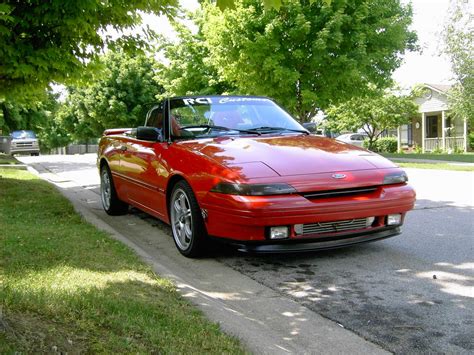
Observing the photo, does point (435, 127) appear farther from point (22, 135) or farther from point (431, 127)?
point (22, 135)

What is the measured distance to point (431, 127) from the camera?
130 feet

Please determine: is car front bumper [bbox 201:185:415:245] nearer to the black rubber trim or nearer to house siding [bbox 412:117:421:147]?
the black rubber trim

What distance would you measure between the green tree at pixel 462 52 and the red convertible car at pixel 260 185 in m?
23.8

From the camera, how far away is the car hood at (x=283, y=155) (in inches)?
179

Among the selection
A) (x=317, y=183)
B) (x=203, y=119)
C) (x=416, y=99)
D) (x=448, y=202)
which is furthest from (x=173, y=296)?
(x=416, y=99)

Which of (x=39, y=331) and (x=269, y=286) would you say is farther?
(x=269, y=286)

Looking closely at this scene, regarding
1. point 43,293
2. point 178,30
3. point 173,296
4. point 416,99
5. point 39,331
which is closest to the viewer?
point 39,331

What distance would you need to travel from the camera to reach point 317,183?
14.4 feet

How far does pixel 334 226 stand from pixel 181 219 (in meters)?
1.57

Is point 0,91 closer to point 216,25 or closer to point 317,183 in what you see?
point 317,183

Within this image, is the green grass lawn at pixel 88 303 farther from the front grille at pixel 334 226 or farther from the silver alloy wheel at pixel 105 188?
the silver alloy wheel at pixel 105 188

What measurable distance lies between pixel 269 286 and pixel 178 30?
76.0ft

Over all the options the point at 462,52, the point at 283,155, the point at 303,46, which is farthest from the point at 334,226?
the point at 462,52

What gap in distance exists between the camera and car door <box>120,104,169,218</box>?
220 inches
